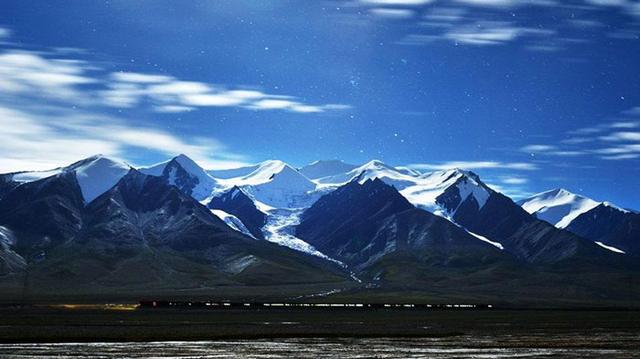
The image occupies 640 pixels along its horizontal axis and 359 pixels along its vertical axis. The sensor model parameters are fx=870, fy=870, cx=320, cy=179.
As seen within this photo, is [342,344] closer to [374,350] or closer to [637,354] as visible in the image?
[374,350]

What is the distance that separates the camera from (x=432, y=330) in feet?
325

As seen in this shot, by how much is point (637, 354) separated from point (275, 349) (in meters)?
27.1

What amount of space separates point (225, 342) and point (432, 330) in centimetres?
3041

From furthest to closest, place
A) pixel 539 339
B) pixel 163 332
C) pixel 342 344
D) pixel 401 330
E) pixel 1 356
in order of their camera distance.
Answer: pixel 401 330 → pixel 163 332 → pixel 539 339 → pixel 342 344 → pixel 1 356

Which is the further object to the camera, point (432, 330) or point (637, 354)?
point (432, 330)

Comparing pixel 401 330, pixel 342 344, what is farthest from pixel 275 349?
pixel 401 330

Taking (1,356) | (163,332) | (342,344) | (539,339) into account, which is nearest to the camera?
(1,356)

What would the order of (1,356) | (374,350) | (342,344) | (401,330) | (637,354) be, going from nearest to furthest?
(1,356)
(637,354)
(374,350)
(342,344)
(401,330)

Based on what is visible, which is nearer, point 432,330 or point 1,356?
point 1,356

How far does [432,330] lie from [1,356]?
53053 millimetres

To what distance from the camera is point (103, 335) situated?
83.4 m

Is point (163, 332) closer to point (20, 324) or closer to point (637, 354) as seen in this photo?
point (20, 324)

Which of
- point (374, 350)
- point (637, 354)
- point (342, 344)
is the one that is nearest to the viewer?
point (637, 354)

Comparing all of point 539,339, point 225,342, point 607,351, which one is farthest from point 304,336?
point 607,351
